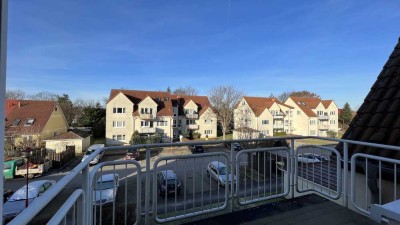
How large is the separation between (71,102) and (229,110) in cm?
3039

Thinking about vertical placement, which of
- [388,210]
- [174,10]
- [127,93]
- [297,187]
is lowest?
[297,187]

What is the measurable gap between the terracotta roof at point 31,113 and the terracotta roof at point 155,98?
25.4 feet

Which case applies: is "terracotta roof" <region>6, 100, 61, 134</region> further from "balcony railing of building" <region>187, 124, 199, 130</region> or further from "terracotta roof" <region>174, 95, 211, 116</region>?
"balcony railing of building" <region>187, 124, 199, 130</region>

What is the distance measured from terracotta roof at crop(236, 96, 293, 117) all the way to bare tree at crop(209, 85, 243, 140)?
10.6 ft

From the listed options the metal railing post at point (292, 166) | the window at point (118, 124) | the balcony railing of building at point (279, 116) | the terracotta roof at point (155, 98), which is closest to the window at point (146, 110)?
the terracotta roof at point (155, 98)

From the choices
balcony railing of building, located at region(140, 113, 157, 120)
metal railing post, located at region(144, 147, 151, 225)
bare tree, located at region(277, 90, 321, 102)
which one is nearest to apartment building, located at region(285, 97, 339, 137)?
bare tree, located at region(277, 90, 321, 102)

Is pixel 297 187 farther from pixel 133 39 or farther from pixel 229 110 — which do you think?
pixel 229 110

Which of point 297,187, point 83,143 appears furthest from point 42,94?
point 297,187

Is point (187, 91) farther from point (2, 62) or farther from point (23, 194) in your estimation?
point (2, 62)

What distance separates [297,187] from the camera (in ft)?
12.8

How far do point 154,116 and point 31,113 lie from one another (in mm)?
14672

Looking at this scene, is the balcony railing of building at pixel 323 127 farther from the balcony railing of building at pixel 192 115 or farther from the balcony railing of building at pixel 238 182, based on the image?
the balcony railing of building at pixel 238 182

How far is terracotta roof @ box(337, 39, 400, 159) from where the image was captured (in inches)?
138

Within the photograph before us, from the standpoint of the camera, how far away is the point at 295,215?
3.13m
